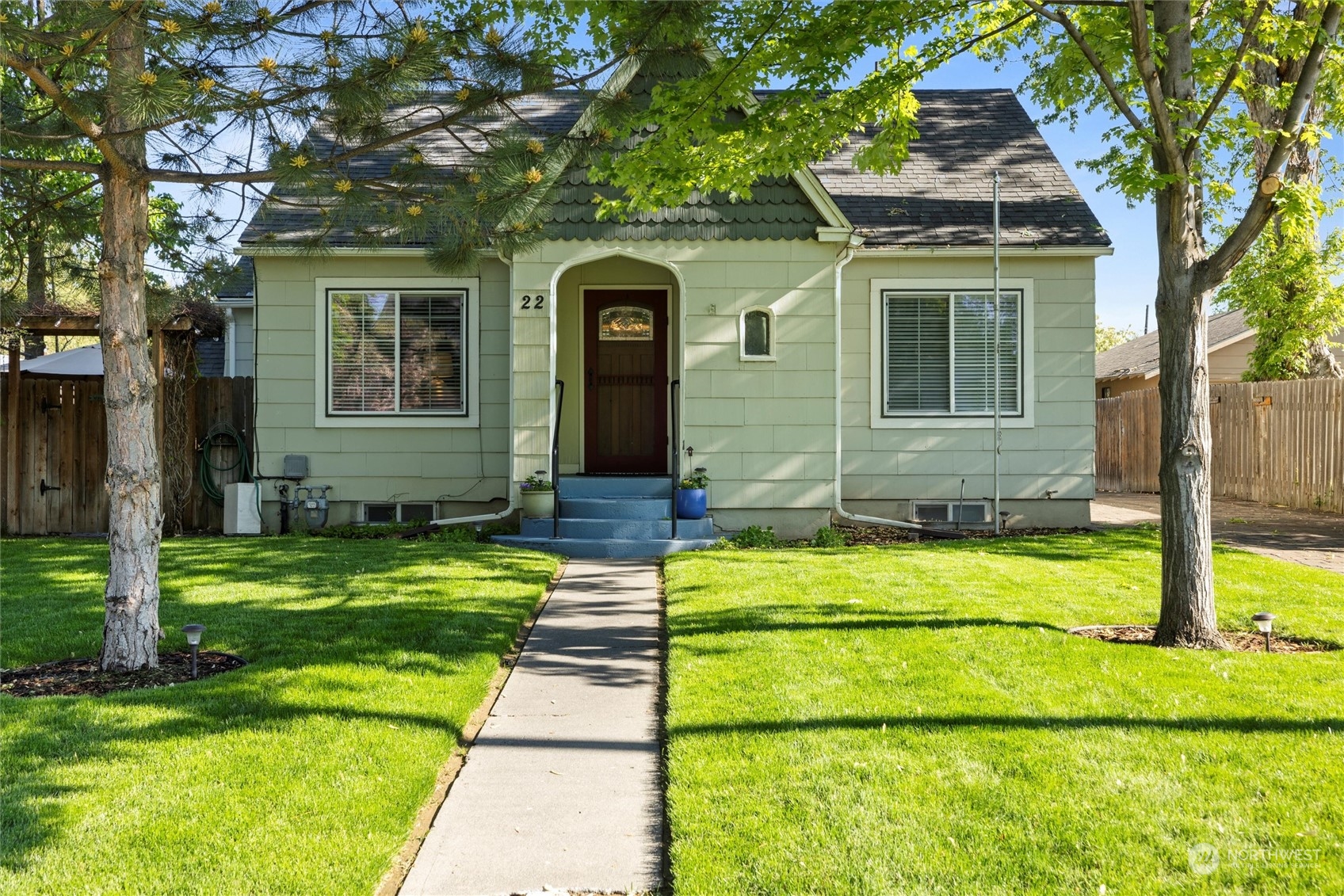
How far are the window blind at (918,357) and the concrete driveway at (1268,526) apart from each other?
2896 mm

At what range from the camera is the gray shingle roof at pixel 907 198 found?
1100cm

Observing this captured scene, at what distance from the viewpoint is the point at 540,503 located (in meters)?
10.6

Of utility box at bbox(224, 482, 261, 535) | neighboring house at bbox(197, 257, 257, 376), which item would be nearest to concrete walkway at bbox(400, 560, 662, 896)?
utility box at bbox(224, 482, 261, 535)

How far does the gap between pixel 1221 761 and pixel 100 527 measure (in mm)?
12397

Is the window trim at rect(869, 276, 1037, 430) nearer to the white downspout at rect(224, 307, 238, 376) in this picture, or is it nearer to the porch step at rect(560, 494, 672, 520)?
the porch step at rect(560, 494, 672, 520)

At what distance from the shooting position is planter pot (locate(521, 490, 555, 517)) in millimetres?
10547

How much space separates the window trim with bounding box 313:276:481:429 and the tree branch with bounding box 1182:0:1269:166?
7.98 metres

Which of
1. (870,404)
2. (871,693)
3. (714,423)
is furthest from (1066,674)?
(870,404)

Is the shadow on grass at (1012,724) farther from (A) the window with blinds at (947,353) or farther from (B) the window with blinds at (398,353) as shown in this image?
(B) the window with blinds at (398,353)

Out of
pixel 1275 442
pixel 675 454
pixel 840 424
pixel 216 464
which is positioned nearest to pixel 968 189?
pixel 840 424

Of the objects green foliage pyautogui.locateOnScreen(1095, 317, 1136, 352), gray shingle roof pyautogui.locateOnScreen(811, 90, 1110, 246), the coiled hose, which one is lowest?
the coiled hose

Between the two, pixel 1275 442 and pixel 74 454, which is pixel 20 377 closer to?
pixel 74 454

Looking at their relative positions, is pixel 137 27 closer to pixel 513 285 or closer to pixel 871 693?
pixel 871 693

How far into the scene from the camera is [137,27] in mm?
4605
